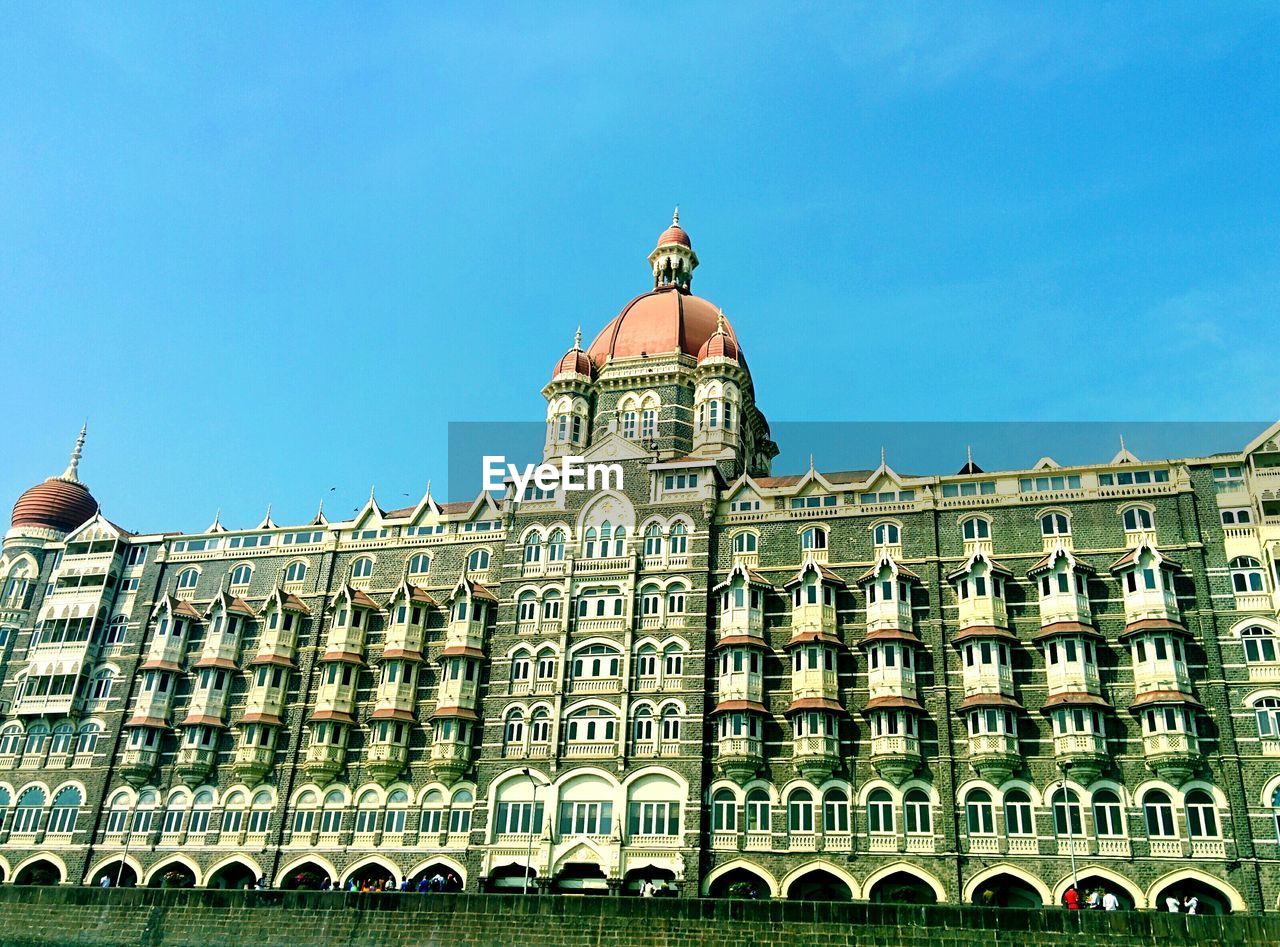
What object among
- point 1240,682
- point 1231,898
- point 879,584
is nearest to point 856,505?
point 879,584

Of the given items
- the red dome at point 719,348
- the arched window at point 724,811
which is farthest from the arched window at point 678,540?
the arched window at point 724,811

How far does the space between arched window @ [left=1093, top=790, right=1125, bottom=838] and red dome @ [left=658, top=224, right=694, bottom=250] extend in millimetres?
44809

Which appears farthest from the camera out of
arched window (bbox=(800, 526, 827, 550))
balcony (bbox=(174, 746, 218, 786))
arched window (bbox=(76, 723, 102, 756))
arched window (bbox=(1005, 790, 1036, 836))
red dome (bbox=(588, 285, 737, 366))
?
red dome (bbox=(588, 285, 737, 366))

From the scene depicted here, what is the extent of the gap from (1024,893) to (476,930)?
23.6 meters

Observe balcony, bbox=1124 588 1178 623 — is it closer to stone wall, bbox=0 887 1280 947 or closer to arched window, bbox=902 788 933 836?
arched window, bbox=902 788 933 836

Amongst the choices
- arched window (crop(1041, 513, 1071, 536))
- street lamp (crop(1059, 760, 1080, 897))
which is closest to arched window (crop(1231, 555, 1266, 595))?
arched window (crop(1041, 513, 1071, 536))

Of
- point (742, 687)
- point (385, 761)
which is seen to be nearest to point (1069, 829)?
point (742, 687)

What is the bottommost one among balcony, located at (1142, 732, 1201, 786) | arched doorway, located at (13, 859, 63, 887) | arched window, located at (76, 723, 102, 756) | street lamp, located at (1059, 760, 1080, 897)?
arched doorway, located at (13, 859, 63, 887)

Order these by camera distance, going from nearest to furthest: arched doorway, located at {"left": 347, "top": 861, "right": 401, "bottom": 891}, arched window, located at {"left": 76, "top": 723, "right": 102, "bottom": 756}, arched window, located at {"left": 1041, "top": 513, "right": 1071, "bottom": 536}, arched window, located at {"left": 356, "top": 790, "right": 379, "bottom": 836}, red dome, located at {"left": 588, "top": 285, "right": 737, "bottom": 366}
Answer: arched window, located at {"left": 1041, "top": 513, "right": 1071, "bottom": 536} → arched doorway, located at {"left": 347, "top": 861, "right": 401, "bottom": 891} → arched window, located at {"left": 356, "top": 790, "right": 379, "bottom": 836} → arched window, located at {"left": 76, "top": 723, "right": 102, "bottom": 756} → red dome, located at {"left": 588, "top": 285, "right": 737, "bottom": 366}

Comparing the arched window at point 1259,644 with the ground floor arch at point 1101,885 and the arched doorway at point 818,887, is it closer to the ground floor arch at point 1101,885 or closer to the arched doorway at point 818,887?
the ground floor arch at point 1101,885

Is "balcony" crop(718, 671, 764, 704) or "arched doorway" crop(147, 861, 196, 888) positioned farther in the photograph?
"arched doorway" crop(147, 861, 196, 888)

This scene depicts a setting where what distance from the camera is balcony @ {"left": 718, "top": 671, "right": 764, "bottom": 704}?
55125 mm

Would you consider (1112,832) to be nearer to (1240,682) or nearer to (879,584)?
(1240,682)

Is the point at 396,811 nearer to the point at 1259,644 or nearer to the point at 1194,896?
the point at 1194,896
